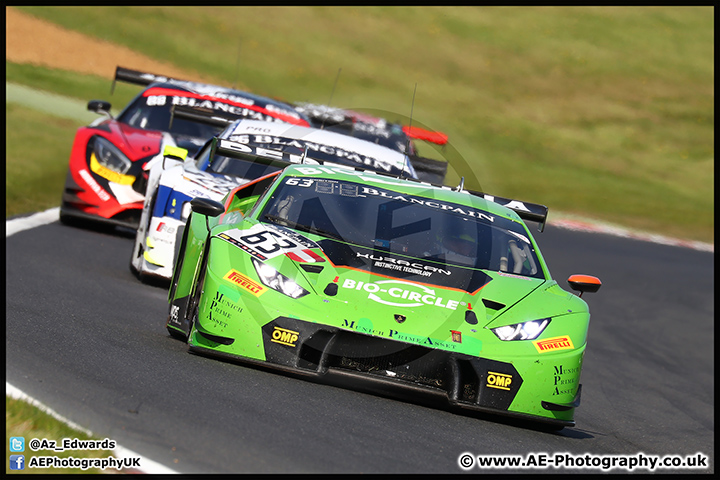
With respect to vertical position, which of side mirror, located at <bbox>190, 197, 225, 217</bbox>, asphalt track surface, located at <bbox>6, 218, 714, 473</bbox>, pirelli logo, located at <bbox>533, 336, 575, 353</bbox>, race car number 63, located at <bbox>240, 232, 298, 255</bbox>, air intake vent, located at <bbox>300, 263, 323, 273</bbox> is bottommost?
asphalt track surface, located at <bbox>6, 218, 714, 473</bbox>

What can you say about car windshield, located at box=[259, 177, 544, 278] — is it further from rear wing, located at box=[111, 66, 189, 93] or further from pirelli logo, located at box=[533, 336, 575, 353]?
rear wing, located at box=[111, 66, 189, 93]

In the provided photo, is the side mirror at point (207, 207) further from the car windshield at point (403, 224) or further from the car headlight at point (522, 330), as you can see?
the car headlight at point (522, 330)

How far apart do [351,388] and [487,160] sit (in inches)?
1209

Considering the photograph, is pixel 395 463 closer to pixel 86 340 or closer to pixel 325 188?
pixel 86 340

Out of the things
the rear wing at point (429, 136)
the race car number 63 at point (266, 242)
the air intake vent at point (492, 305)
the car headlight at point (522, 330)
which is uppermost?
the rear wing at point (429, 136)

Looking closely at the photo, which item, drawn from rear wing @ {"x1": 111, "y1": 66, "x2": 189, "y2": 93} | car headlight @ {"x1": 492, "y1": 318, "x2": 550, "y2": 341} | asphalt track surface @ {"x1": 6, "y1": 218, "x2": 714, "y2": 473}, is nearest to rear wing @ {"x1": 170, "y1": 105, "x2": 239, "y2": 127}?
asphalt track surface @ {"x1": 6, "y1": 218, "x2": 714, "y2": 473}

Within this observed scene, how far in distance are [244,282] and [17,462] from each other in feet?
6.54

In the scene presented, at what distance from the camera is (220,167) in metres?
9.08

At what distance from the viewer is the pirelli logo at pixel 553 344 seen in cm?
541

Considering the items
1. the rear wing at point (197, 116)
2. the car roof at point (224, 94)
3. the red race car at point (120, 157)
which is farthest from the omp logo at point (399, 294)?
the car roof at point (224, 94)

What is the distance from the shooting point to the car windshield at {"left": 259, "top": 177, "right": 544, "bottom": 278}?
20.3 ft

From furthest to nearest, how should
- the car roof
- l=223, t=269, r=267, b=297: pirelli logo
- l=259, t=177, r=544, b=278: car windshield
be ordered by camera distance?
the car roof < l=259, t=177, r=544, b=278: car windshield < l=223, t=269, r=267, b=297: pirelli logo

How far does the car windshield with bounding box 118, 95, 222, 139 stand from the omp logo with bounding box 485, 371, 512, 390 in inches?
267

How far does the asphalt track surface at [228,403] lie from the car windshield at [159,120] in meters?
2.17
